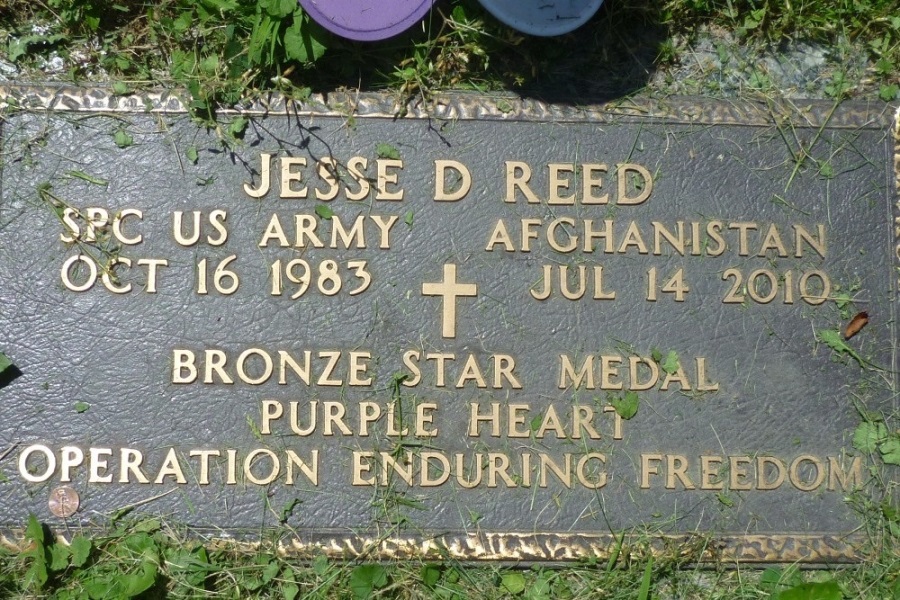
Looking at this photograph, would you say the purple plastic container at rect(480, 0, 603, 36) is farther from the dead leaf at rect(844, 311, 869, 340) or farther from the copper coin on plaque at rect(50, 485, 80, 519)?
the copper coin on plaque at rect(50, 485, 80, 519)

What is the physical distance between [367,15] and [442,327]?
0.92 m

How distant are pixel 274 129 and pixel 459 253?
25.9 inches

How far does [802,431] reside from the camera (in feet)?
7.70

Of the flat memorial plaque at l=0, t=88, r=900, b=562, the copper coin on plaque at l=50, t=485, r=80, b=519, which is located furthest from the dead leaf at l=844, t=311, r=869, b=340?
the copper coin on plaque at l=50, t=485, r=80, b=519

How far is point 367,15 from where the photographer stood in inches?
90.8

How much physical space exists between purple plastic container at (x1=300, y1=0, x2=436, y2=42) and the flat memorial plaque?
206 mm

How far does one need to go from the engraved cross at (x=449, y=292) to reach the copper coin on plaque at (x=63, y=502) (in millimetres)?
1139

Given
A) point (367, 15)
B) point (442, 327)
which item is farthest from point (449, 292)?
point (367, 15)

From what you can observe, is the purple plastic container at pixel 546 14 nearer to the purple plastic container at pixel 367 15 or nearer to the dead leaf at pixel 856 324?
the purple plastic container at pixel 367 15

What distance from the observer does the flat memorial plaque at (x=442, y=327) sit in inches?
89.9

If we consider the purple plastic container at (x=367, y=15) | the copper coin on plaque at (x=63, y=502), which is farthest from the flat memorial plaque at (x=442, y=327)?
the purple plastic container at (x=367, y=15)

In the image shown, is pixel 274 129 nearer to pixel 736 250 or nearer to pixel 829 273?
pixel 736 250

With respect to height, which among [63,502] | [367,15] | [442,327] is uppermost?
[367,15]

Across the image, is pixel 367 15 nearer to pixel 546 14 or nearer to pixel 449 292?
pixel 546 14
